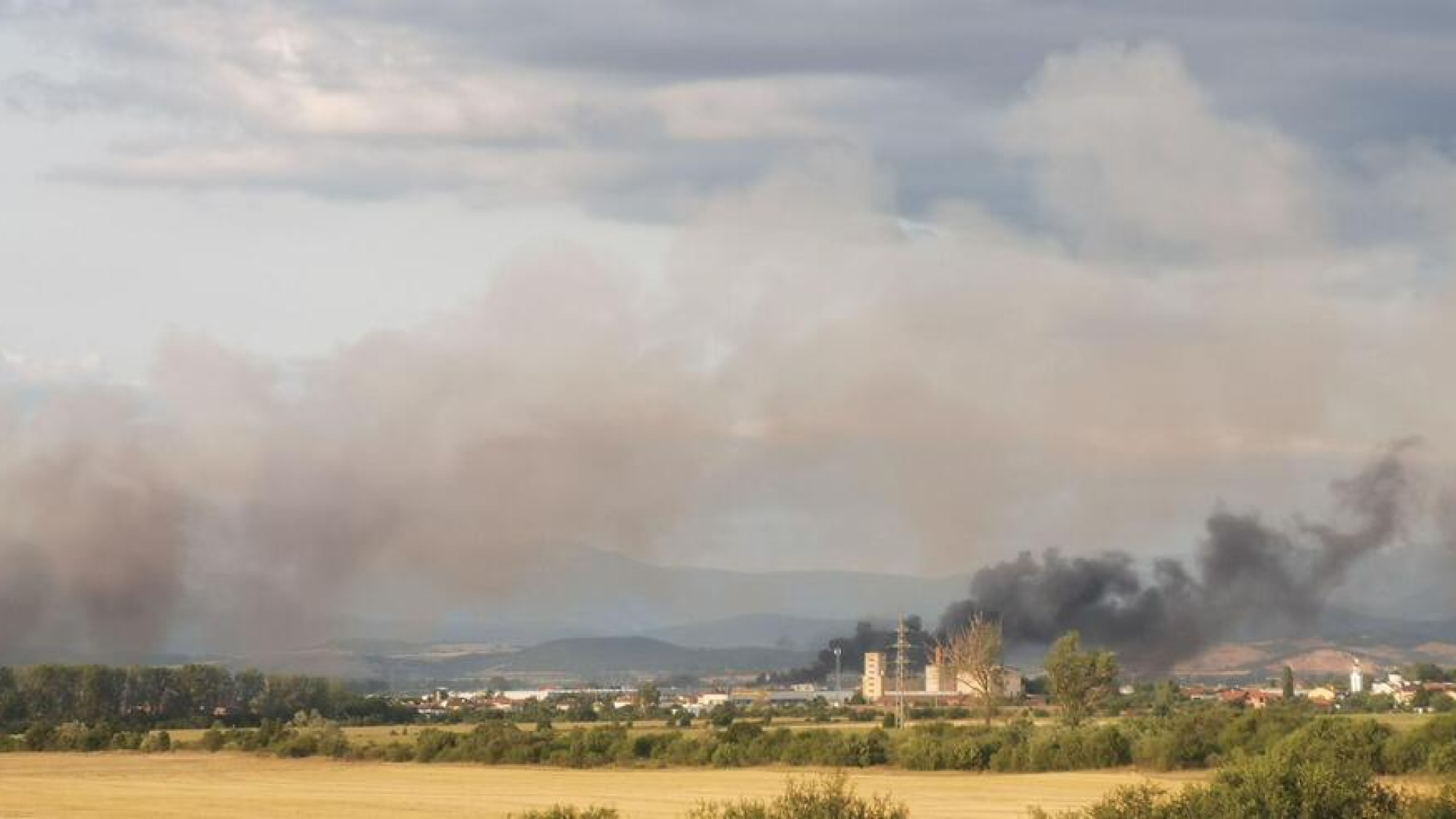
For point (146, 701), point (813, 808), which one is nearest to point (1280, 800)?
point (813, 808)

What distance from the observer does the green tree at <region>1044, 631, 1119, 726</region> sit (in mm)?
156500

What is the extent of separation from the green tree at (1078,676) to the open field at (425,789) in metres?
53.2

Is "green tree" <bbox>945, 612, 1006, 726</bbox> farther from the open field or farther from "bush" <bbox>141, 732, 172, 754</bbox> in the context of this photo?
"bush" <bbox>141, 732, 172, 754</bbox>

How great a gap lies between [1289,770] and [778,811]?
1384 centimetres

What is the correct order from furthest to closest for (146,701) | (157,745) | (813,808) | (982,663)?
(146,701) < (982,663) < (157,745) < (813,808)

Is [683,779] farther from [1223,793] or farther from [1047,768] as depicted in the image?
[1223,793]

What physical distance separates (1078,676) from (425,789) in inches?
3000

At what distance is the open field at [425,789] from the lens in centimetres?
7988

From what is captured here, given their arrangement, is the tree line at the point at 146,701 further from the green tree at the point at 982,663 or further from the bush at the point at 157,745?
the green tree at the point at 982,663

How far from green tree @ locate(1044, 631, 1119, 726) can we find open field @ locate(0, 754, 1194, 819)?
53.2 metres

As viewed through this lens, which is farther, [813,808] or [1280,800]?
[1280,800]

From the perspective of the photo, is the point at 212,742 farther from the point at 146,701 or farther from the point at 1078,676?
the point at 1078,676

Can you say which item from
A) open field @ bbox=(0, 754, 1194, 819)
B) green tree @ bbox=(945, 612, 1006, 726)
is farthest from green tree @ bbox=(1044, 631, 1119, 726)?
open field @ bbox=(0, 754, 1194, 819)

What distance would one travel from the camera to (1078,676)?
157000 millimetres
